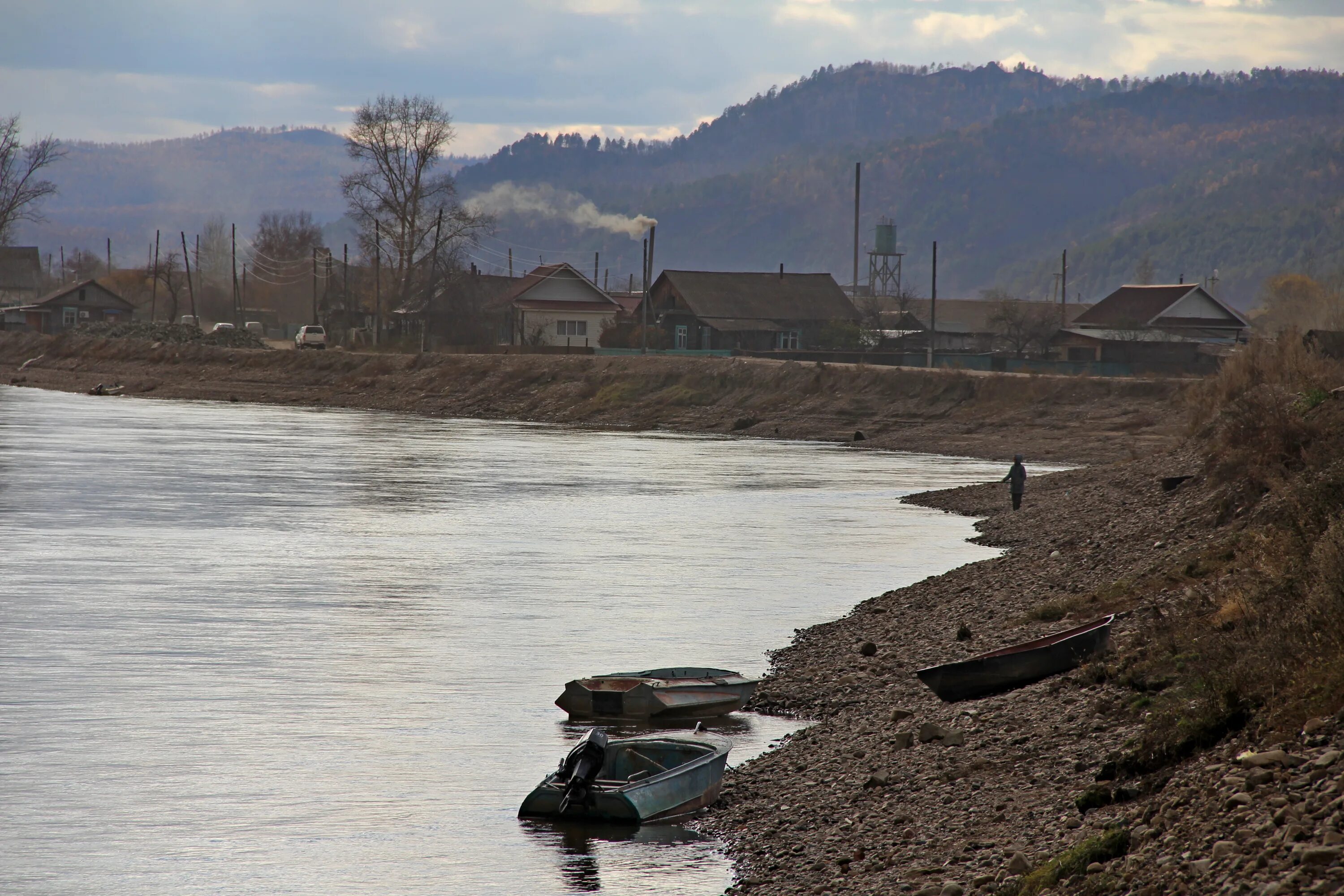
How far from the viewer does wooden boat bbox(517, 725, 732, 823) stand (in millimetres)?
13859

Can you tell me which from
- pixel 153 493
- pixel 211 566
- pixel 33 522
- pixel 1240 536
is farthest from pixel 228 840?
pixel 153 493

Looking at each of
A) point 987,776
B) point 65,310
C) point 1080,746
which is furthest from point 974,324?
point 987,776

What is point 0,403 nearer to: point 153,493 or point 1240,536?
point 153,493

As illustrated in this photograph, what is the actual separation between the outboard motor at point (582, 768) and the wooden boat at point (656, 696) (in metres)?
3.11

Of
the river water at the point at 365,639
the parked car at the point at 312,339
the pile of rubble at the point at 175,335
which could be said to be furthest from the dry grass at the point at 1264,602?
the pile of rubble at the point at 175,335

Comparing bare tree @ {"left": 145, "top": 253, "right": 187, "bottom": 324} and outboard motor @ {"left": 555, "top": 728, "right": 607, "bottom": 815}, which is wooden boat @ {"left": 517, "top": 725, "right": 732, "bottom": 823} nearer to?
outboard motor @ {"left": 555, "top": 728, "right": 607, "bottom": 815}

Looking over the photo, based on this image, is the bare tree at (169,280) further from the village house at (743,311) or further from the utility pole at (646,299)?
the utility pole at (646,299)

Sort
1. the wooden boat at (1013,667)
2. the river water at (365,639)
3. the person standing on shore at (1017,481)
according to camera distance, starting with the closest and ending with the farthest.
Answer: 1. the river water at (365,639)
2. the wooden boat at (1013,667)
3. the person standing on shore at (1017,481)

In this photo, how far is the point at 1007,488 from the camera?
42.3 metres

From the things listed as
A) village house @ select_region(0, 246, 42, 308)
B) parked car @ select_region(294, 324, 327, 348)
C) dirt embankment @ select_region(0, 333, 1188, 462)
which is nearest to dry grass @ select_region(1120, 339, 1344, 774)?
dirt embankment @ select_region(0, 333, 1188, 462)

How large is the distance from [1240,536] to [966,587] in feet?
17.2

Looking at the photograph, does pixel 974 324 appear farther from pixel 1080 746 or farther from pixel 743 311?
pixel 1080 746

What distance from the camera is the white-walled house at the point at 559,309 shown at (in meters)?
108

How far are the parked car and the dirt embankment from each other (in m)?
4.07
